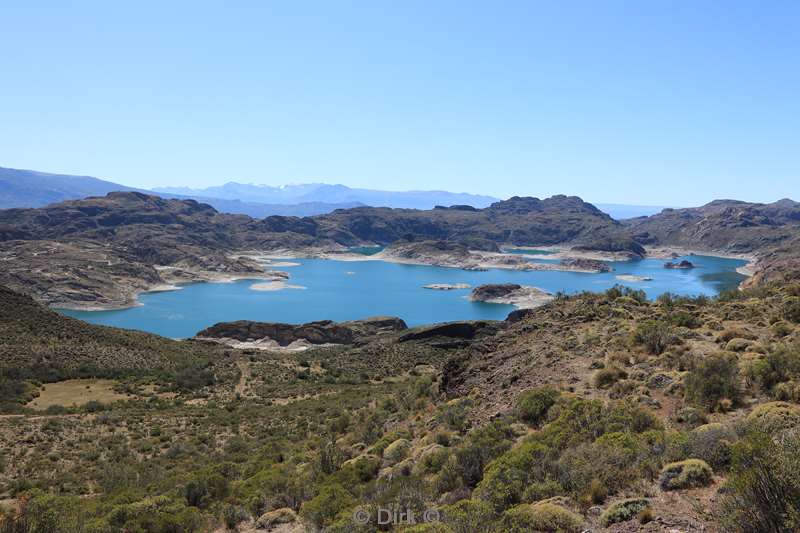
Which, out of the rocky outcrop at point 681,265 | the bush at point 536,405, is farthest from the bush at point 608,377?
the rocky outcrop at point 681,265

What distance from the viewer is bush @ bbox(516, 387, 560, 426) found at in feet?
42.9

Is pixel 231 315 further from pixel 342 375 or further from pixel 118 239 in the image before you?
pixel 118 239

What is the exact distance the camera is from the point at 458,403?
16656 mm

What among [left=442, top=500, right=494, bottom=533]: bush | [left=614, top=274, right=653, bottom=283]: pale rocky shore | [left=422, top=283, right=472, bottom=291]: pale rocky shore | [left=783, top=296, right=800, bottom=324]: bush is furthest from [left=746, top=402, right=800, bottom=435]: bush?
[left=614, top=274, right=653, bottom=283]: pale rocky shore

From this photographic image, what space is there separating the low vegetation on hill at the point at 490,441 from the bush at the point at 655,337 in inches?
2.7

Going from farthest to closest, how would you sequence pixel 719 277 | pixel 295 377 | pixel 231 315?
pixel 719 277 < pixel 231 315 < pixel 295 377

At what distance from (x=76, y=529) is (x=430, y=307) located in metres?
109

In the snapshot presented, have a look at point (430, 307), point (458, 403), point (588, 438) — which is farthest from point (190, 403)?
point (430, 307)

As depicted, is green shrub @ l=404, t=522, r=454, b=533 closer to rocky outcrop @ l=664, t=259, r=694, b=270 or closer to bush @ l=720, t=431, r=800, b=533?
bush @ l=720, t=431, r=800, b=533

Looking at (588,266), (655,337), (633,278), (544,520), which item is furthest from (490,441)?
(588,266)

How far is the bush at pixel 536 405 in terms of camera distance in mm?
13086

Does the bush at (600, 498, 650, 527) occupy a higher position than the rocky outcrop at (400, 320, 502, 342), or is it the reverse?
the bush at (600, 498, 650, 527)

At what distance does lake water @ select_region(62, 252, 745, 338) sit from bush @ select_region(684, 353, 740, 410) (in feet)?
292

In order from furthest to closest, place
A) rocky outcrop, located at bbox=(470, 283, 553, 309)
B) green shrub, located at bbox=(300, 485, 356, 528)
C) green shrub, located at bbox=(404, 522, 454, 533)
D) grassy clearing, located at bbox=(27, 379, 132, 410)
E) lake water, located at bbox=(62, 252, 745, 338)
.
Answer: rocky outcrop, located at bbox=(470, 283, 553, 309)
lake water, located at bbox=(62, 252, 745, 338)
grassy clearing, located at bbox=(27, 379, 132, 410)
green shrub, located at bbox=(300, 485, 356, 528)
green shrub, located at bbox=(404, 522, 454, 533)
